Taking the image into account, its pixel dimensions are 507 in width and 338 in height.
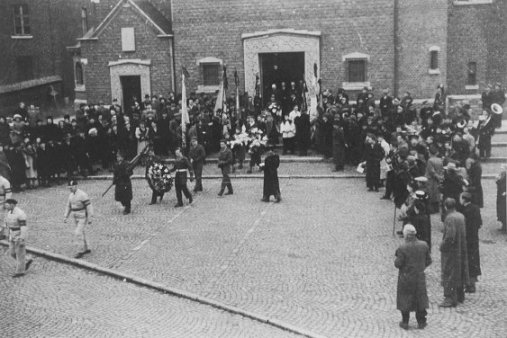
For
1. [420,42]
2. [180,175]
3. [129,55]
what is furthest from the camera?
[129,55]

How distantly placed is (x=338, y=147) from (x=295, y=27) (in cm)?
960

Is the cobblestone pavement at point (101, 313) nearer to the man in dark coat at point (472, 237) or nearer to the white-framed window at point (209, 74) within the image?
the man in dark coat at point (472, 237)

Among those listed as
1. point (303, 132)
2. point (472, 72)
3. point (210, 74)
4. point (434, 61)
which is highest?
point (434, 61)

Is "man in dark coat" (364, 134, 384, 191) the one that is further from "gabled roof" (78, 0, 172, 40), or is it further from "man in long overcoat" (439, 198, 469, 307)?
"gabled roof" (78, 0, 172, 40)

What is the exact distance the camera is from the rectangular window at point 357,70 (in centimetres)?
3136

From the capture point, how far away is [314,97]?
28.0 metres

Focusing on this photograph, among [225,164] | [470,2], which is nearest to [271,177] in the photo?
[225,164]

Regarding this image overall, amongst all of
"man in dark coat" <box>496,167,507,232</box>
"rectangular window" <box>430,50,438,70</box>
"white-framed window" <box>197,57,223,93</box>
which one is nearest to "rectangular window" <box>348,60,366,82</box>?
"rectangular window" <box>430,50,438,70</box>

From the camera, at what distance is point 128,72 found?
33.7 metres

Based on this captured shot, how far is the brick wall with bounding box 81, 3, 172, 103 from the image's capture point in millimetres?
33188

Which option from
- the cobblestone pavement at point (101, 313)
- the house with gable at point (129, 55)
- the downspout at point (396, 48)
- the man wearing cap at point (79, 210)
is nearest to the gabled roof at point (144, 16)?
the house with gable at point (129, 55)

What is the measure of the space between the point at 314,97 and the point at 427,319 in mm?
17171

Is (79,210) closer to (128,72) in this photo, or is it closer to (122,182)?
(122,182)

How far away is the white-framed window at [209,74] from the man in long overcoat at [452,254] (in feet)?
71.1
